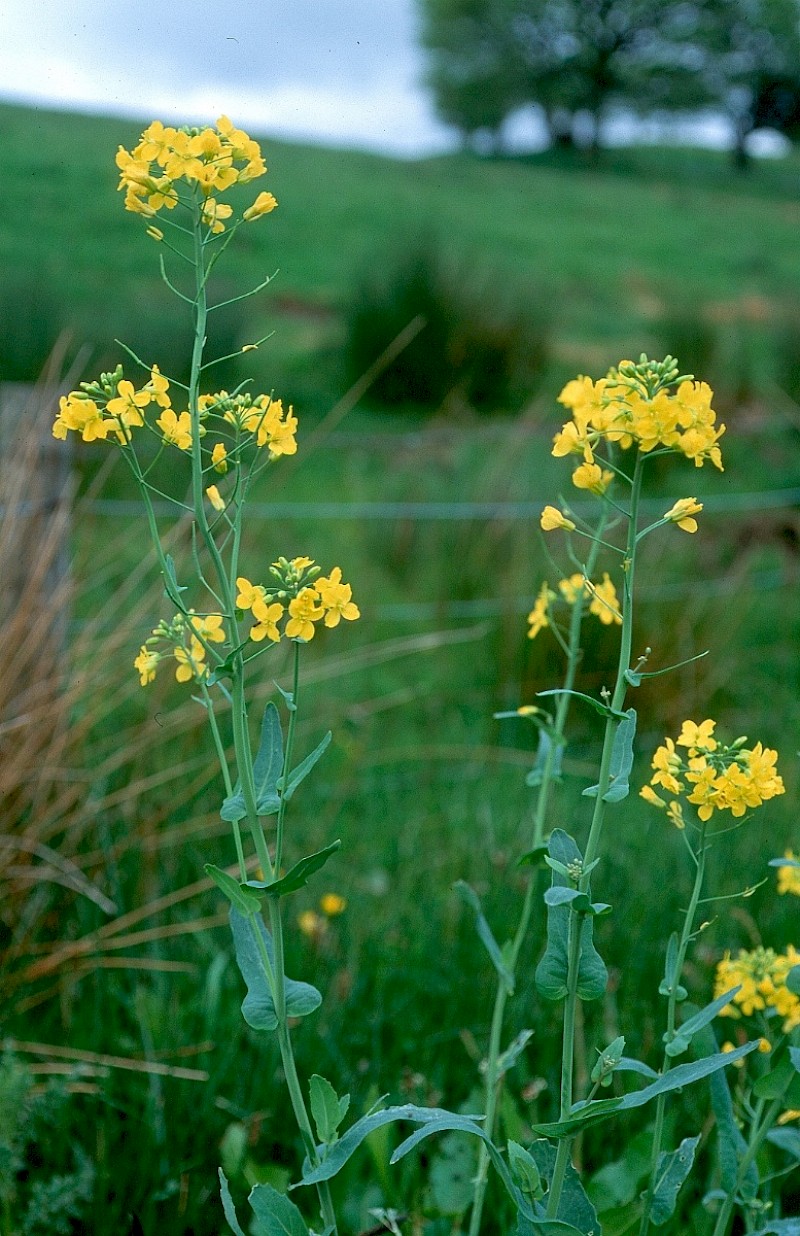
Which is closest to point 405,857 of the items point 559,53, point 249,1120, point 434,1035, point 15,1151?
point 434,1035

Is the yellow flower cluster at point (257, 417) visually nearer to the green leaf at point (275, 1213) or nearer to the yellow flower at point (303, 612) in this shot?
the yellow flower at point (303, 612)

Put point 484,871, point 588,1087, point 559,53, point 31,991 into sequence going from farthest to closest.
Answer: point 559,53 → point 484,871 → point 31,991 → point 588,1087

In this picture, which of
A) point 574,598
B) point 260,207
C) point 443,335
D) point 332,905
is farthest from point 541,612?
point 443,335

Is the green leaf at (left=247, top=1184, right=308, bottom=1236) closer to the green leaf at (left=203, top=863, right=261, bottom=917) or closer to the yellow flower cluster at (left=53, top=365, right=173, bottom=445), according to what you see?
the green leaf at (left=203, top=863, right=261, bottom=917)

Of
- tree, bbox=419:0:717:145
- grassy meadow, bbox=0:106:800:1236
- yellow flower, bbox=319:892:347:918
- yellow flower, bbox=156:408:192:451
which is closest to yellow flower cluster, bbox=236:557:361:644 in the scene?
yellow flower, bbox=156:408:192:451

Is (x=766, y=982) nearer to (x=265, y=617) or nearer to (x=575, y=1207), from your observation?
(x=575, y=1207)

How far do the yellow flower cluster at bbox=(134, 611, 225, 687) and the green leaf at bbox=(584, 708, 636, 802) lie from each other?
306 mm

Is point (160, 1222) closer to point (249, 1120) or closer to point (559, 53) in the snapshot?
point (249, 1120)

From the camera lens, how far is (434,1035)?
1562 millimetres

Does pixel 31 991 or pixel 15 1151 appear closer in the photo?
pixel 15 1151

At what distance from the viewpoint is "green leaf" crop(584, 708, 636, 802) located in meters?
0.84

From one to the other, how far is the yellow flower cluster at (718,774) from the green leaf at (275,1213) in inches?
16.2

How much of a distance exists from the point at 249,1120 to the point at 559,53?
32191mm

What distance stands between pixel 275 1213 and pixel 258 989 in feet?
0.54
